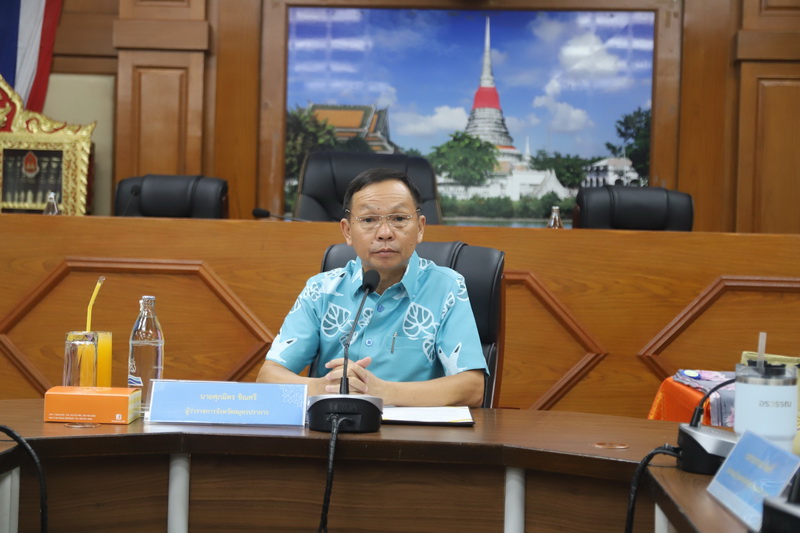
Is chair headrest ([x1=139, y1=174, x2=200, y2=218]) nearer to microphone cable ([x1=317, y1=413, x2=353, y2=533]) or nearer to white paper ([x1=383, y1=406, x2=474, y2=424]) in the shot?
white paper ([x1=383, y1=406, x2=474, y2=424])

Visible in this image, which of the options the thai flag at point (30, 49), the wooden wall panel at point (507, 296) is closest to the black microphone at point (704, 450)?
the wooden wall panel at point (507, 296)

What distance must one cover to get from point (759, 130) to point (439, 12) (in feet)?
5.43

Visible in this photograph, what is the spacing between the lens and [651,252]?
8.87 feet

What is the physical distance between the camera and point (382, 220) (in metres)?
1.84

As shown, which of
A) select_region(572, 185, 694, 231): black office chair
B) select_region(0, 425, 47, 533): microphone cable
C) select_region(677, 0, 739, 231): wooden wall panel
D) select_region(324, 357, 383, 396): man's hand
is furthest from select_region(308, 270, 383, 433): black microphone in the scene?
select_region(677, 0, 739, 231): wooden wall panel

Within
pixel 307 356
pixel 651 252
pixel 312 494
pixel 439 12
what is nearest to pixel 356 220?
pixel 307 356

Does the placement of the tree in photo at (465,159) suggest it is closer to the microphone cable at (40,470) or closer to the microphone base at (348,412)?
the microphone base at (348,412)

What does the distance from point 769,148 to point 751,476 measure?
3890 mm

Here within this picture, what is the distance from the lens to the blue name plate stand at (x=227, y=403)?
136 centimetres

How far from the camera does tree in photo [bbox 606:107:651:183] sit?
15.1 feet

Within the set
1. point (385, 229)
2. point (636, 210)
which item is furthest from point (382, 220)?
point (636, 210)

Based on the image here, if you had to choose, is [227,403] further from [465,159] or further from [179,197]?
[465,159]

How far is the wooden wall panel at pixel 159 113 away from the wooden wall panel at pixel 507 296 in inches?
70.4

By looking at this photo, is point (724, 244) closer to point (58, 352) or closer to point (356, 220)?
point (356, 220)
